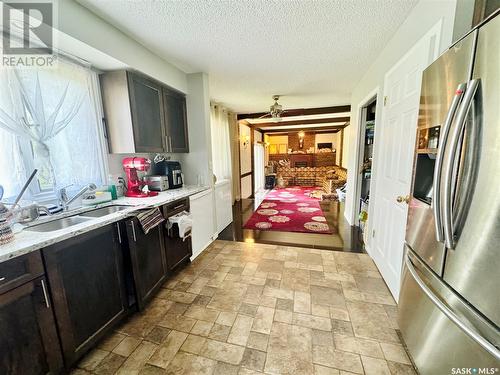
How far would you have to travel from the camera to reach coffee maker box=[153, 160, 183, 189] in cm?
263

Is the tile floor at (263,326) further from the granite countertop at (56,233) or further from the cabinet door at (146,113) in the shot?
the cabinet door at (146,113)

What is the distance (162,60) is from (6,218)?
2073 millimetres

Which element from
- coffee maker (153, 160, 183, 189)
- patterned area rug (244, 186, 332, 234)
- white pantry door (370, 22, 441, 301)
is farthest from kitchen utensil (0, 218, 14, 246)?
patterned area rug (244, 186, 332, 234)

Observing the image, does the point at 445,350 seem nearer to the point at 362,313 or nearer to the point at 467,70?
the point at 362,313

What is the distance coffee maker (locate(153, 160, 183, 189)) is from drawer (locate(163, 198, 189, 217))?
1.45 feet

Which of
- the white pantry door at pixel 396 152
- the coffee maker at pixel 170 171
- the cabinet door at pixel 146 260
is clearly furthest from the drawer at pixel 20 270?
the white pantry door at pixel 396 152

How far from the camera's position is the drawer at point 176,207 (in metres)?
2.05

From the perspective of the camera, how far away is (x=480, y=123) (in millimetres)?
783

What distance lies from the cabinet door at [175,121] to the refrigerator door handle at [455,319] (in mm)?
2602

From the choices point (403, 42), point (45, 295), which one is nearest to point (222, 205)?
point (45, 295)

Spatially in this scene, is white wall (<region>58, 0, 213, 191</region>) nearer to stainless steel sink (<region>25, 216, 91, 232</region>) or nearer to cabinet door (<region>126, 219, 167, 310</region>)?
stainless steel sink (<region>25, 216, 91, 232</region>)

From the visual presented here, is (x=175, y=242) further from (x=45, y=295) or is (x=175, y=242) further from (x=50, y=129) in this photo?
(x=50, y=129)

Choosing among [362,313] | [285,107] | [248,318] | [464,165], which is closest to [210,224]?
[248,318]

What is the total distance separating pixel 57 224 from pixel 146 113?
133cm
